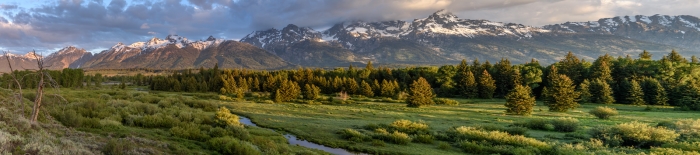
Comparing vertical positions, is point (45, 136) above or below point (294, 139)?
above

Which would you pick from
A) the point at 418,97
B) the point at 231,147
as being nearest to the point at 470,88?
the point at 418,97

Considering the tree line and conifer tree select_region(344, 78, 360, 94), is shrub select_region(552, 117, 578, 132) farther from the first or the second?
conifer tree select_region(344, 78, 360, 94)

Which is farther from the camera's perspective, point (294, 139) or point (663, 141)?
point (294, 139)

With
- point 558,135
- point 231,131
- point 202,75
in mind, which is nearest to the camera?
point 231,131

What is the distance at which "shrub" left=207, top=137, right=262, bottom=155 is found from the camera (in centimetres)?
1703

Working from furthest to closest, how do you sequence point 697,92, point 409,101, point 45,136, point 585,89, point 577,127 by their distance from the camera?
point 585,89
point 409,101
point 697,92
point 577,127
point 45,136

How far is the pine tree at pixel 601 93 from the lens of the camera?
204ft

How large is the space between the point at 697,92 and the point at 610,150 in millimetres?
45154

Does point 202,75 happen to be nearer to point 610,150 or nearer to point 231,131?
point 231,131

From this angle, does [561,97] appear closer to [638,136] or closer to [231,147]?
[638,136]

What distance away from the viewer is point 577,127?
29.6m

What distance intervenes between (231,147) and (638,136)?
24.3 meters

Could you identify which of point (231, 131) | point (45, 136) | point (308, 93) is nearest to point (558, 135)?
point (231, 131)

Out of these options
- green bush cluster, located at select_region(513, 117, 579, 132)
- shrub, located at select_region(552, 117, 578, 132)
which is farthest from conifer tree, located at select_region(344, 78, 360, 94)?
shrub, located at select_region(552, 117, 578, 132)
